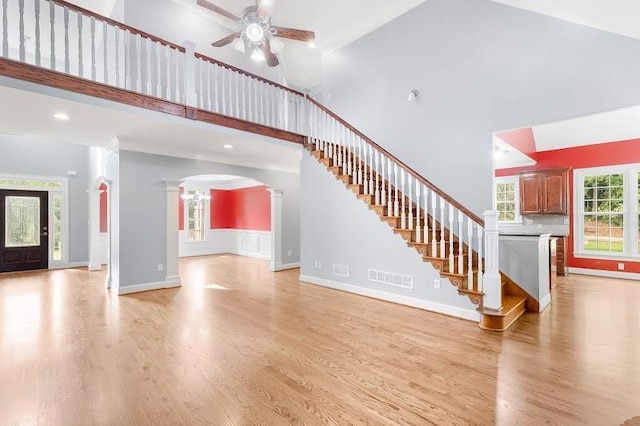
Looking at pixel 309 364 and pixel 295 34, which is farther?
pixel 295 34

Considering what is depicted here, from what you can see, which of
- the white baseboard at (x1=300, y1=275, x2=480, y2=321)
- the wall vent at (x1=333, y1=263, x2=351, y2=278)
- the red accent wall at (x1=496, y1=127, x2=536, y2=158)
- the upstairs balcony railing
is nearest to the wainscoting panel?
the white baseboard at (x1=300, y1=275, x2=480, y2=321)

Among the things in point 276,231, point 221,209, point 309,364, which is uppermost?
point 221,209

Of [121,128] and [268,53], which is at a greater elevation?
[268,53]

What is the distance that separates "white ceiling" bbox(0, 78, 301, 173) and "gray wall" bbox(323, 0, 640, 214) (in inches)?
80.8

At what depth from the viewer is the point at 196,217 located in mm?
10602

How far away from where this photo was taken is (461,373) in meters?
2.53

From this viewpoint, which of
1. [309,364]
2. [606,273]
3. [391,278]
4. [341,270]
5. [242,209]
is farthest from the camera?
[242,209]

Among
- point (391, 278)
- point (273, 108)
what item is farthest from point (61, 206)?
point (391, 278)

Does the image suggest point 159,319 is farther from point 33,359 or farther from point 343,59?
point 343,59

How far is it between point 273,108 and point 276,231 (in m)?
3.04

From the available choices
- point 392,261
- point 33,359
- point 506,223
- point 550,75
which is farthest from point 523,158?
point 33,359

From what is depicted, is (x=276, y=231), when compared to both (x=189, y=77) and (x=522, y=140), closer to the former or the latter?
(x=189, y=77)

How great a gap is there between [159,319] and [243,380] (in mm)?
→ 2084

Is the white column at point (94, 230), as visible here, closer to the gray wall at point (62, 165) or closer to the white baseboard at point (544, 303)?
the gray wall at point (62, 165)
